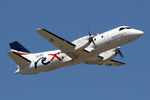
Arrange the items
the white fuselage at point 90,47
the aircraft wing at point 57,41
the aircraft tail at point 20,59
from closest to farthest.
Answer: the aircraft wing at point 57,41, the white fuselage at point 90,47, the aircraft tail at point 20,59

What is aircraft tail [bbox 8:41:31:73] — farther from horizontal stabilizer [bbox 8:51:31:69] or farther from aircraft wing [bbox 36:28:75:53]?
aircraft wing [bbox 36:28:75:53]

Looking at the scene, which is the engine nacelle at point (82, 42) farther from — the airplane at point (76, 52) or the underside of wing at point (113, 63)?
the underside of wing at point (113, 63)

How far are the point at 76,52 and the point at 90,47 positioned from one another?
1482mm

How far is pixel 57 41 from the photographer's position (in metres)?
31.9

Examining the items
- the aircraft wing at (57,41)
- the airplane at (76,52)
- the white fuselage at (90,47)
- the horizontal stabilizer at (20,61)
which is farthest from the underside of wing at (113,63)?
the horizontal stabilizer at (20,61)

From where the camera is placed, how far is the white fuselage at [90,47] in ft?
106

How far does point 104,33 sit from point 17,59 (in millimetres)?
9793

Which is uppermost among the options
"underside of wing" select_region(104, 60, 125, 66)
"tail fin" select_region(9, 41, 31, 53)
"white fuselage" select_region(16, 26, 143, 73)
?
"tail fin" select_region(9, 41, 31, 53)

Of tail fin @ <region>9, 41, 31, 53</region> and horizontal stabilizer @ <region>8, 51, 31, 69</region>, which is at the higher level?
tail fin @ <region>9, 41, 31, 53</region>

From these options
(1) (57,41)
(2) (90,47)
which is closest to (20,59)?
(1) (57,41)

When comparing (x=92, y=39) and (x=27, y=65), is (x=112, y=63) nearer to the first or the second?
(x=92, y=39)

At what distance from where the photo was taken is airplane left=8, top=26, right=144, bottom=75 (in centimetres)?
3212

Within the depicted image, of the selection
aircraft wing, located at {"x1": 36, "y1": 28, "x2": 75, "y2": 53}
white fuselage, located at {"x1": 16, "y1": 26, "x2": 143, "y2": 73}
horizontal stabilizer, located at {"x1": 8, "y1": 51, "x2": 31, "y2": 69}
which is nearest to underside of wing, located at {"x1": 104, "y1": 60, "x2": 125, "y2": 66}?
white fuselage, located at {"x1": 16, "y1": 26, "x2": 143, "y2": 73}

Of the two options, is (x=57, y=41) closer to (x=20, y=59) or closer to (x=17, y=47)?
(x=20, y=59)
